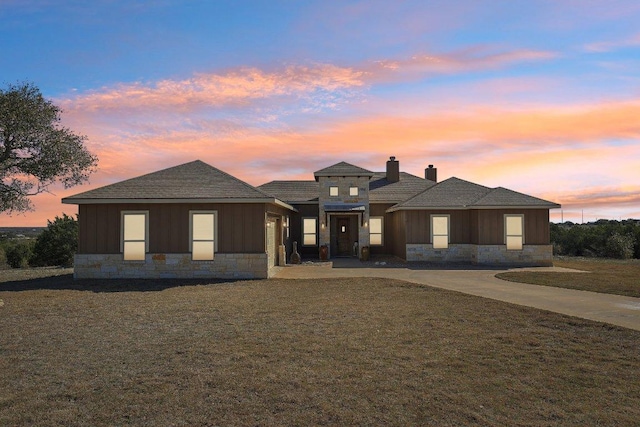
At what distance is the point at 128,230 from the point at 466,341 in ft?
45.2

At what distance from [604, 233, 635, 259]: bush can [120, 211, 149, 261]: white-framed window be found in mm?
28588

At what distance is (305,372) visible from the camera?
20.5 ft

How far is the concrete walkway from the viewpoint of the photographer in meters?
10.4

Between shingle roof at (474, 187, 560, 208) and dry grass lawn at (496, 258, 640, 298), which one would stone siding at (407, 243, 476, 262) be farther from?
dry grass lawn at (496, 258, 640, 298)

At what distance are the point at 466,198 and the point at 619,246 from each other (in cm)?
1326

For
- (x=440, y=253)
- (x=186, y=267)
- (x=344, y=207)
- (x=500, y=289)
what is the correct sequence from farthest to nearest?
(x=344, y=207) < (x=440, y=253) < (x=186, y=267) < (x=500, y=289)

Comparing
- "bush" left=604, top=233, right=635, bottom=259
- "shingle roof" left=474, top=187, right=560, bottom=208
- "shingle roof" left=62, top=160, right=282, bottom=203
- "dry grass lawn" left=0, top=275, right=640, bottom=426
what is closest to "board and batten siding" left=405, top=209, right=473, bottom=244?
"shingle roof" left=474, top=187, right=560, bottom=208

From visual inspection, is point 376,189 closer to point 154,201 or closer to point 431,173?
point 431,173

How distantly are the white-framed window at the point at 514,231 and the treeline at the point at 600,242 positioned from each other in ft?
39.0

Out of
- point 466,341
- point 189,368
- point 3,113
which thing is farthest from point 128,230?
point 466,341

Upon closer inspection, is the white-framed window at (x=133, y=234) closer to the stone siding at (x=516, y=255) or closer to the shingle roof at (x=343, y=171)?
the shingle roof at (x=343, y=171)

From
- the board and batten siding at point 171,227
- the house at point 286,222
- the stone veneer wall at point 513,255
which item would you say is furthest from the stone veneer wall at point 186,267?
the stone veneer wall at point 513,255

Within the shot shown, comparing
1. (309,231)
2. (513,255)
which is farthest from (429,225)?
(309,231)

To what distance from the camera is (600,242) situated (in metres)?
33.7
